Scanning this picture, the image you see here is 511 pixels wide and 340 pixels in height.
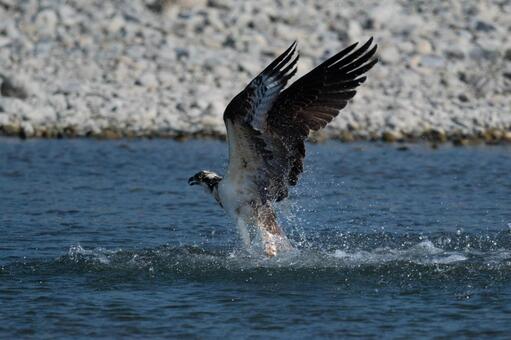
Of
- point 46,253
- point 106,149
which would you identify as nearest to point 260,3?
point 106,149

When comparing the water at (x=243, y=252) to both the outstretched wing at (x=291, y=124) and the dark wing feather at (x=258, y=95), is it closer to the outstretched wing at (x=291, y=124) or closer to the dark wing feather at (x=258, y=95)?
the outstretched wing at (x=291, y=124)

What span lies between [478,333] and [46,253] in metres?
4.47

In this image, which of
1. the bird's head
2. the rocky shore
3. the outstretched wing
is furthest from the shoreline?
the outstretched wing

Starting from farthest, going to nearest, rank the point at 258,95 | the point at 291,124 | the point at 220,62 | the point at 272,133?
the point at 220,62
the point at 291,124
the point at 272,133
the point at 258,95

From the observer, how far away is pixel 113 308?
932 cm

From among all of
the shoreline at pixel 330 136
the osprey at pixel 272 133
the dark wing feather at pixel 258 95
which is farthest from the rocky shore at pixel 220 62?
the dark wing feather at pixel 258 95

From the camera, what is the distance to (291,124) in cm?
1069

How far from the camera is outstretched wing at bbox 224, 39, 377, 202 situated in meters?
10.3

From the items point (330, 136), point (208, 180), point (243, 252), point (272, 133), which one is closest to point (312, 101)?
point (272, 133)

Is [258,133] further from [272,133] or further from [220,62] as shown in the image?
[220,62]

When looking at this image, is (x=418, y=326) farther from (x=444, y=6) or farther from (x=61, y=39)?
(x=444, y=6)

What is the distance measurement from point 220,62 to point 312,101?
35.2ft

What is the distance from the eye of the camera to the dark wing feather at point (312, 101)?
10508mm

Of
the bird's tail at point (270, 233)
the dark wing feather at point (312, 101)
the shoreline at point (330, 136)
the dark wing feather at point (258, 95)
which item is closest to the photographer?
the dark wing feather at point (258, 95)
